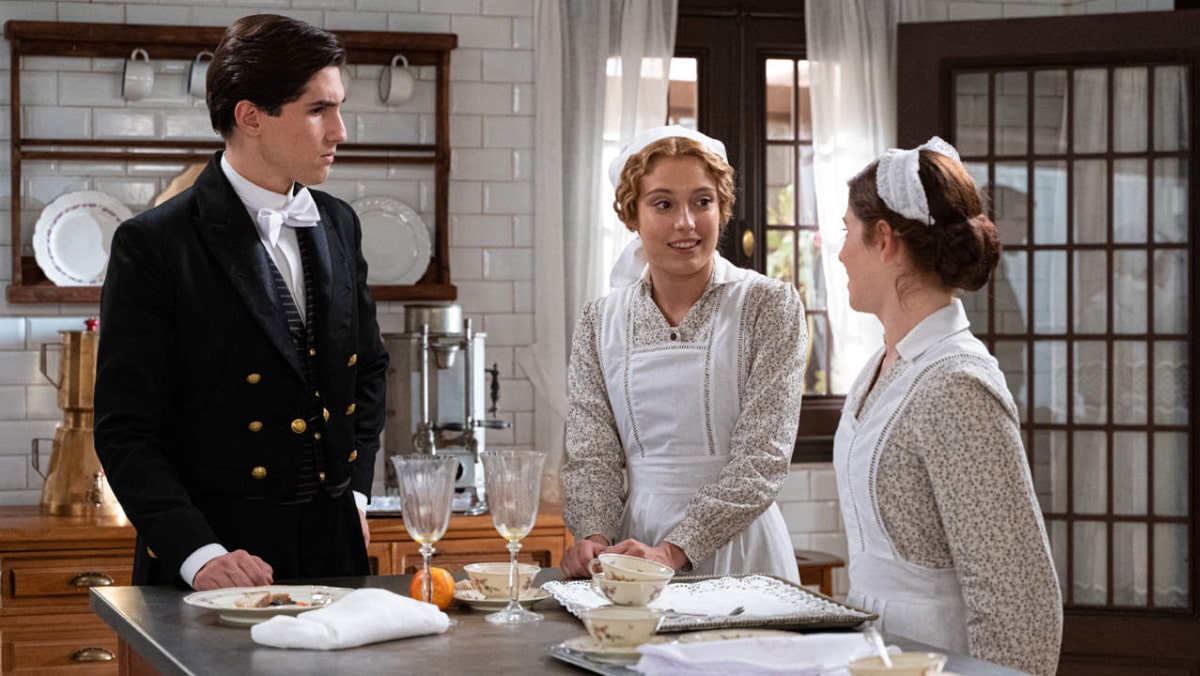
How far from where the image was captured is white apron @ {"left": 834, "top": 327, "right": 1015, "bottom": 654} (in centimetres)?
209

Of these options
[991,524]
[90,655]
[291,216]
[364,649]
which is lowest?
[90,655]

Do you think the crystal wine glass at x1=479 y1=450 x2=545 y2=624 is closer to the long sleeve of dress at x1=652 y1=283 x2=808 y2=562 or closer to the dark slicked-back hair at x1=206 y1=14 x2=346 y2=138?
the long sleeve of dress at x1=652 y1=283 x2=808 y2=562

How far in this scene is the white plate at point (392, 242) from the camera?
4867 millimetres

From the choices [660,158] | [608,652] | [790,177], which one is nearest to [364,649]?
[608,652]

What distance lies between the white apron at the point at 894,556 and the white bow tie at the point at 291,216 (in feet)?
3.39

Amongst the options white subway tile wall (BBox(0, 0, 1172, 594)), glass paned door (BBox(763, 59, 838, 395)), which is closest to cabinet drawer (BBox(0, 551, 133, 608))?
white subway tile wall (BBox(0, 0, 1172, 594))

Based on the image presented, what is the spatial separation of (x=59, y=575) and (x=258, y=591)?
2.14 meters

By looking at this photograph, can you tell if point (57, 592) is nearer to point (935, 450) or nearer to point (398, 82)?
point (398, 82)

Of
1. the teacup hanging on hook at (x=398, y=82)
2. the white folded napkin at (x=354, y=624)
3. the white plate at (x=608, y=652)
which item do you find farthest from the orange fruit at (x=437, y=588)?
the teacup hanging on hook at (x=398, y=82)

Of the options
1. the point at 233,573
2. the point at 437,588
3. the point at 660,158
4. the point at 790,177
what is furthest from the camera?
the point at 790,177

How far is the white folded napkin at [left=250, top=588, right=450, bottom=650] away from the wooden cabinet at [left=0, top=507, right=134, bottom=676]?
2.34 m

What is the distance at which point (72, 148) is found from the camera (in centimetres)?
468

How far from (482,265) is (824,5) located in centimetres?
150

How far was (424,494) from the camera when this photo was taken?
2.07 meters
